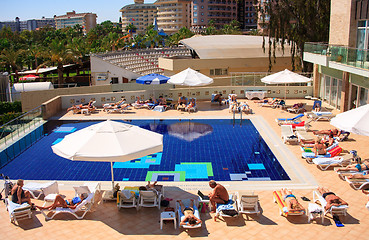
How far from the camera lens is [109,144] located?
31.9 ft

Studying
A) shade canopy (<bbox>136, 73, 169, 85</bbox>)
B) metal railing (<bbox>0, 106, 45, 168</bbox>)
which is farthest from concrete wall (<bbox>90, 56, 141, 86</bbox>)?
metal railing (<bbox>0, 106, 45, 168</bbox>)

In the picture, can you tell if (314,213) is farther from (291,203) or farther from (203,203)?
(203,203)

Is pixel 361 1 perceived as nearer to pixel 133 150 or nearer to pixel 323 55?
pixel 323 55

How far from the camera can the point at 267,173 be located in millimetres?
12875

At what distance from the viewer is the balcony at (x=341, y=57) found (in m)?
17.7

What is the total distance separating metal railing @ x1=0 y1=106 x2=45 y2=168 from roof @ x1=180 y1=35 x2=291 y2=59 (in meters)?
24.3

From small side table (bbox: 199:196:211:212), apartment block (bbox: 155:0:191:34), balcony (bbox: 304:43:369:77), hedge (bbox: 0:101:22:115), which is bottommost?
hedge (bbox: 0:101:22:115)

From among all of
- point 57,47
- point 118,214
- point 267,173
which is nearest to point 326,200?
point 267,173

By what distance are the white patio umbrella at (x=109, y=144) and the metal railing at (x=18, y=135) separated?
19.2ft

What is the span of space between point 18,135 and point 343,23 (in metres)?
18.9

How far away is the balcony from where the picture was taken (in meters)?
17.7

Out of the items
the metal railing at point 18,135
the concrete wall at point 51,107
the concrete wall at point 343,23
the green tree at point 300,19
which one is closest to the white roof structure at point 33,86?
the concrete wall at point 51,107

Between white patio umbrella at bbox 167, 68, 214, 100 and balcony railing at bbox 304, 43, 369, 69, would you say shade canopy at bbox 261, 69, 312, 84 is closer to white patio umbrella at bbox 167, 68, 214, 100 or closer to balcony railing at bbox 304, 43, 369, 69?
balcony railing at bbox 304, 43, 369, 69

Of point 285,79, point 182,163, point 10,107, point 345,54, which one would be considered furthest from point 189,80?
point 10,107
